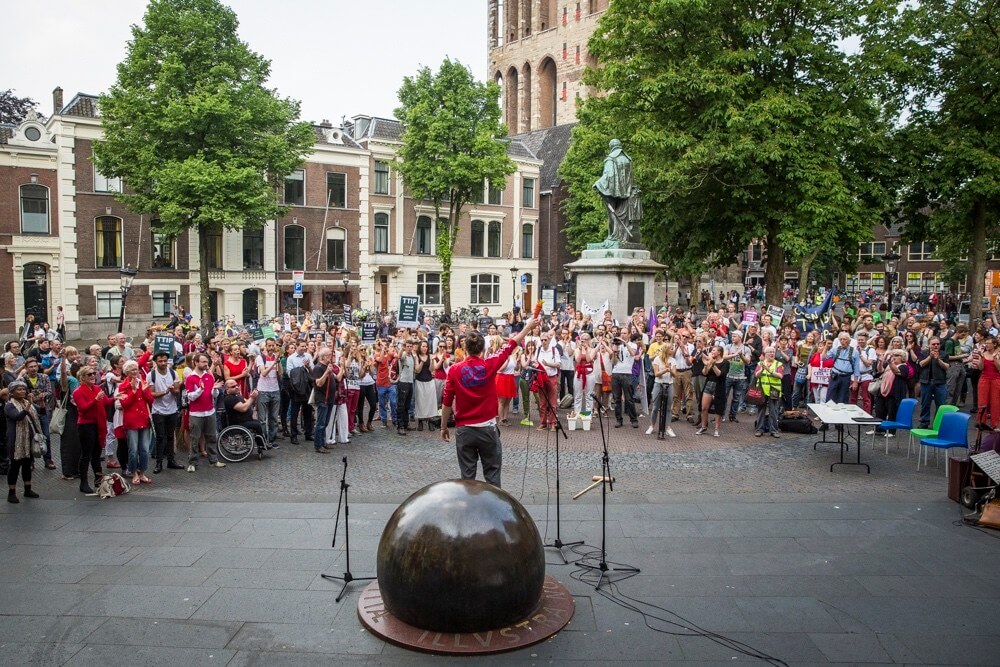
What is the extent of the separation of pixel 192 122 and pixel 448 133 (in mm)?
14736

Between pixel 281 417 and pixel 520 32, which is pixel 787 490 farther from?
pixel 520 32

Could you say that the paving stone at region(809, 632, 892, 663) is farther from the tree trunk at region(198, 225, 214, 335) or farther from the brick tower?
the brick tower

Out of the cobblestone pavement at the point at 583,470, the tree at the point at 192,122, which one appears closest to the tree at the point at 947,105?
the cobblestone pavement at the point at 583,470

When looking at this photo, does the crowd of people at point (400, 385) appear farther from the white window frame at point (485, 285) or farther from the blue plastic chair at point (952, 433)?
the white window frame at point (485, 285)

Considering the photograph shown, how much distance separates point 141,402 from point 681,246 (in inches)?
911

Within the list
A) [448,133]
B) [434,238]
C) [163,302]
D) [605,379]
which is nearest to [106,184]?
[163,302]

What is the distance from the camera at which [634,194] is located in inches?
915

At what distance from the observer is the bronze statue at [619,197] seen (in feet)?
74.0

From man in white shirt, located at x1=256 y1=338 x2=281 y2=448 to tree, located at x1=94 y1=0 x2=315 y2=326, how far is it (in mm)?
20325

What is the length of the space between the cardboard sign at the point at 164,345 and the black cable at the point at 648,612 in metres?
9.48

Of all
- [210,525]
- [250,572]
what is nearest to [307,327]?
Result: [210,525]

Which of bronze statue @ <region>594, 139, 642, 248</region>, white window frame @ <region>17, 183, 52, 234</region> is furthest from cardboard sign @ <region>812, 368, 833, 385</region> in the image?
white window frame @ <region>17, 183, 52, 234</region>

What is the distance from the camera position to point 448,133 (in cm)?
4175

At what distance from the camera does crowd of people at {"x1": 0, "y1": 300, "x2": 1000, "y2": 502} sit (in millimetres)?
Answer: 11094
